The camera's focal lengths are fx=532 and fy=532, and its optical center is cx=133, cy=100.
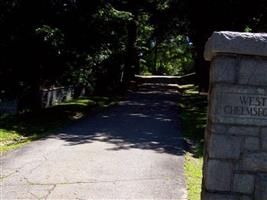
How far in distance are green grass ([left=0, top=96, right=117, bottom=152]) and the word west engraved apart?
6.65m

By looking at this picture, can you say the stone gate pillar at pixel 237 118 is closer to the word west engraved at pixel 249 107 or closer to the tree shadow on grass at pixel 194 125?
the word west engraved at pixel 249 107

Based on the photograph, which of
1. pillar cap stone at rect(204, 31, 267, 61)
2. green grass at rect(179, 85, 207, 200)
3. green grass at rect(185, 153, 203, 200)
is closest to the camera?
pillar cap stone at rect(204, 31, 267, 61)

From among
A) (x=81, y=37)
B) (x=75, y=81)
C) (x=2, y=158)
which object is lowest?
(x=2, y=158)

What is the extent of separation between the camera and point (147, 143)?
11.8m

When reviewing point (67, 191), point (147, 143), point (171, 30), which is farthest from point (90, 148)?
point (171, 30)

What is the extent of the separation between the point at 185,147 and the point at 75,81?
6.39 meters

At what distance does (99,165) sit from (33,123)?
6210mm

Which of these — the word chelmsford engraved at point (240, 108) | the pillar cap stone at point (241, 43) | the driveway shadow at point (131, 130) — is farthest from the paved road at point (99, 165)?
the pillar cap stone at point (241, 43)

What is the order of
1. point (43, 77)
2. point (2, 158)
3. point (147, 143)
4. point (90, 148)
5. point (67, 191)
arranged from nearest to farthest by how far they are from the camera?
point (67, 191), point (2, 158), point (90, 148), point (147, 143), point (43, 77)

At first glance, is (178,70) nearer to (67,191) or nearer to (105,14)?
(105,14)

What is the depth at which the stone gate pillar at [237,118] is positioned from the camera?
5.05 m

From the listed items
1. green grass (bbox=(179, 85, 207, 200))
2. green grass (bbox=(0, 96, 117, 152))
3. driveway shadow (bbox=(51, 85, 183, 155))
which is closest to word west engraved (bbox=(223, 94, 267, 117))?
green grass (bbox=(179, 85, 207, 200))

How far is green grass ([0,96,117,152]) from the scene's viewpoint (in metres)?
12.2

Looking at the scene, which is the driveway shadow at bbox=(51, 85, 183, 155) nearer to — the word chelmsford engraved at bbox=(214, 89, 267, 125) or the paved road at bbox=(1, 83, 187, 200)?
the paved road at bbox=(1, 83, 187, 200)
